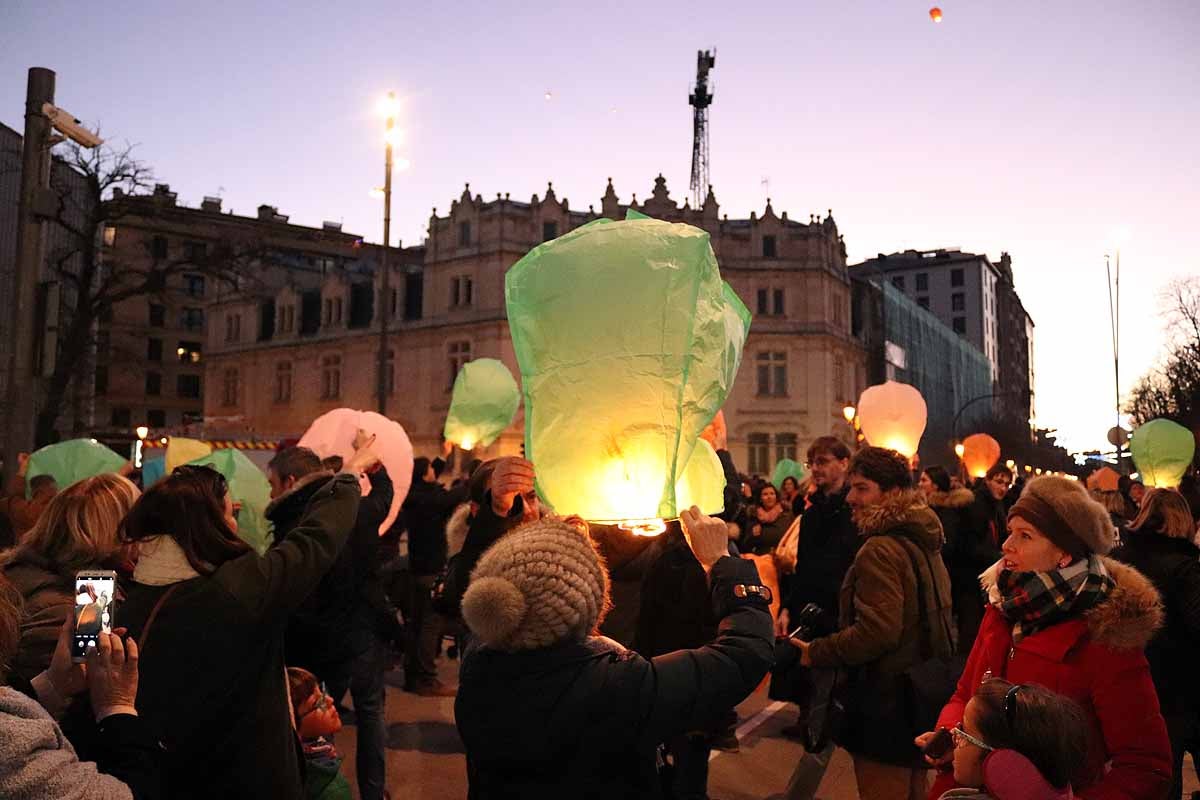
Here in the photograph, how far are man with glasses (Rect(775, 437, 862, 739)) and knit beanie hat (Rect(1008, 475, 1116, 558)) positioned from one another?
1960 millimetres

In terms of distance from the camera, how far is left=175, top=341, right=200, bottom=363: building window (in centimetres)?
6050

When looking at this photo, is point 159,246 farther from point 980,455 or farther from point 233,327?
point 980,455

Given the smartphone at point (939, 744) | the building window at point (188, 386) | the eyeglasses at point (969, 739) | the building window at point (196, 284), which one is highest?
the building window at point (196, 284)

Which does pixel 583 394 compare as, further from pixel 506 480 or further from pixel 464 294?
pixel 464 294

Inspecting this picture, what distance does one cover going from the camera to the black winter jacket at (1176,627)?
3.83 metres

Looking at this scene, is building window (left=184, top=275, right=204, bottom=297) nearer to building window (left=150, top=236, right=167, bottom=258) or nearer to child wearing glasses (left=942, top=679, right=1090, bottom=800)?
building window (left=150, top=236, right=167, bottom=258)

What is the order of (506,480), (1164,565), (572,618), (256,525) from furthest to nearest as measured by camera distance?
(256,525)
(1164,565)
(506,480)
(572,618)

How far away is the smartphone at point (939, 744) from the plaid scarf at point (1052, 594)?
386mm

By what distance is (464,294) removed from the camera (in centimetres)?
3906

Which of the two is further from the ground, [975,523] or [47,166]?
[47,166]

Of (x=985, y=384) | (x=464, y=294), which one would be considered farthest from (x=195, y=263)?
(x=985, y=384)

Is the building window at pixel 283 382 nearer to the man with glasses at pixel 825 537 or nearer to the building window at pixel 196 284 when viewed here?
the building window at pixel 196 284

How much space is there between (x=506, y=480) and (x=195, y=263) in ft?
71.1

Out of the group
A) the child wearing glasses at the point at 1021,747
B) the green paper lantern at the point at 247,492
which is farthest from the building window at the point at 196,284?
the child wearing glasses at the point at 1021,747
